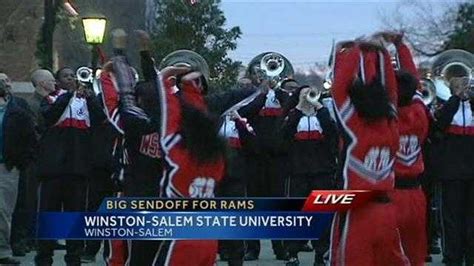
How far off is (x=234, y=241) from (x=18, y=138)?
2.58 meters

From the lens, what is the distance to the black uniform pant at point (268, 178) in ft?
48.3

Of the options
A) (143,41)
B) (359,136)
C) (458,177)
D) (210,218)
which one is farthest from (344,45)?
(458,177)

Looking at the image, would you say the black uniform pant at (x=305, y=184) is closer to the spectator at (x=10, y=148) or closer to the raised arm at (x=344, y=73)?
the spectator at (x=10, y=148)

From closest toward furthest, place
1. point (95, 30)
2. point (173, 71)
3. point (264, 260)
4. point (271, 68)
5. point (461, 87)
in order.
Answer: point (173, 71) → point (461, 87) → point (264, 260) → point (271, 68) → point (95, 30)

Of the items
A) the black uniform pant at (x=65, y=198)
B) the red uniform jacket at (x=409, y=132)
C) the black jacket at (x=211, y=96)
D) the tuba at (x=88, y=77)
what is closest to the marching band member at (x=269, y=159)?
the tuba at (x=88, y=77)

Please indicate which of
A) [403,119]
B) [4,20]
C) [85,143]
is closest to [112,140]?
[85,143]

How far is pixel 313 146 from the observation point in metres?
14.2

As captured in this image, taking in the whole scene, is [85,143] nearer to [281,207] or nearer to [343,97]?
[281,207]

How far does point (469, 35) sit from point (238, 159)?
44.6 metres

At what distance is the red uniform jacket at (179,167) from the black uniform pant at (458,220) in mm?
5285

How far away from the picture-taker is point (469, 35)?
187 ft

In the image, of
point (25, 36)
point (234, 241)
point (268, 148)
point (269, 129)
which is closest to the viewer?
point (234, 241)

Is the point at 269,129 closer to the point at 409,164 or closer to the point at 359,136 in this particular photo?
the point at 409,164

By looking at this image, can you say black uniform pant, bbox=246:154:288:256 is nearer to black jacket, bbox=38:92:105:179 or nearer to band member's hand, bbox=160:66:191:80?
black jacket, bbox=38:92:105:179
